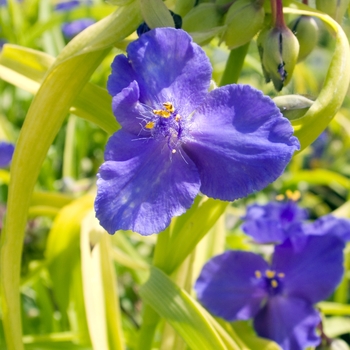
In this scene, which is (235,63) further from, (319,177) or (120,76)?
(319,177)

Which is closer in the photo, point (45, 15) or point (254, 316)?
point (254, 316)

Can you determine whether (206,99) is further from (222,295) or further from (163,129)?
(222,295)

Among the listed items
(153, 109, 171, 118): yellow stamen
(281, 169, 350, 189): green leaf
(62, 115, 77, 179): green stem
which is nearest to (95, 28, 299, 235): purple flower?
(153, 109, 171, 118): yellow stamen

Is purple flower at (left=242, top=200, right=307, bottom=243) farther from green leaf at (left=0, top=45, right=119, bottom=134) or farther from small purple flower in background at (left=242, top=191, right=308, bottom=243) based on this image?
green leaf at (left=0, top=45, right=119, bottom=134)

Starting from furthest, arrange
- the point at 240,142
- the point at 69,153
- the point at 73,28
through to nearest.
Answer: the point at 73,28, the point at 69,153, the point at 240,142

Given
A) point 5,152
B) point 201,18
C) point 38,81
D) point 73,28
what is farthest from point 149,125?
point 73,28

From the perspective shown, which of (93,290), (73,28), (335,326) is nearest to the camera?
(93,290)

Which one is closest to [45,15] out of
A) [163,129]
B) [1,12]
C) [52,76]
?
[1,12]
